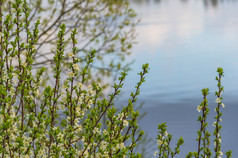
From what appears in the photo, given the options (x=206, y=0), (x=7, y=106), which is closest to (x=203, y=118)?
(x=7, y=106)

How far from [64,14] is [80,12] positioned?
0.35m

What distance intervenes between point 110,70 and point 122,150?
17.9 feet

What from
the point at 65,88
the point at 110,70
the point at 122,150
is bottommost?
the point at 122,150

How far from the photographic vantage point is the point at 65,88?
3.62 m

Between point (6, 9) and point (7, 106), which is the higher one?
point (6, 9)

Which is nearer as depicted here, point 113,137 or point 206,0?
point 113,137

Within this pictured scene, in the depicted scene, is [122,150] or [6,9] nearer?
[122,150]

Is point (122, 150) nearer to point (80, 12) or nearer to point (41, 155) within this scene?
point (41, 155)

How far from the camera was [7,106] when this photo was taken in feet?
11.2

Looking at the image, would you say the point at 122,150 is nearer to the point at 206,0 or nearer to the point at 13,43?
the point at 13,43

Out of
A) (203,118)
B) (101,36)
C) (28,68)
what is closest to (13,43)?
(28,68)

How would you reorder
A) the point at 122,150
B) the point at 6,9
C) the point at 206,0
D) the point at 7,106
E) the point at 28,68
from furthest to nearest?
the point at 206,0 < the point at 6,9 < the point at 28,68 < the point at 7,106 < the point at 122,150

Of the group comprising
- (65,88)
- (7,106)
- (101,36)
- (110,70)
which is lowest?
(7,106)

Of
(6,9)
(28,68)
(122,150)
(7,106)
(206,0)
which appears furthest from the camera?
(206,0)
